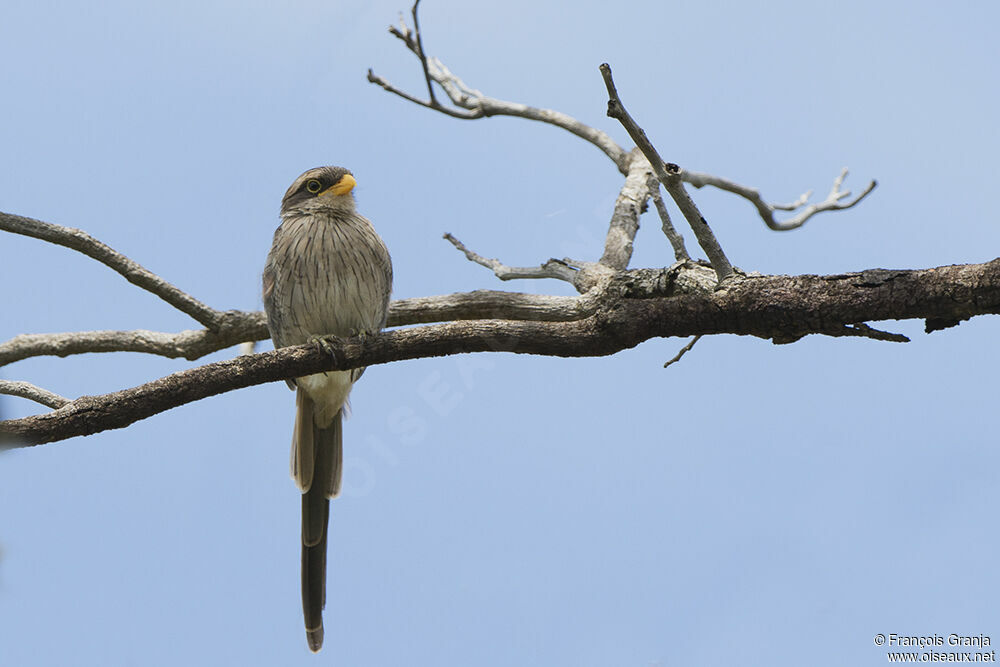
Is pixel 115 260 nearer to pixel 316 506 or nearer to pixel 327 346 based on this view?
pixel 316 506

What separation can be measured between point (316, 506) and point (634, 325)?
2.45 metres

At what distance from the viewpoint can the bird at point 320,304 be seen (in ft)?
15.8

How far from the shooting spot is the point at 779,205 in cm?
727

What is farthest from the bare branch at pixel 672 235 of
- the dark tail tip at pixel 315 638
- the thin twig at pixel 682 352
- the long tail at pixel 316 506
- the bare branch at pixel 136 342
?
the bare branch at pixel 136 342

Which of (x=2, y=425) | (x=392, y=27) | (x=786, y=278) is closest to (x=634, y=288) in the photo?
(x=786, y=278)

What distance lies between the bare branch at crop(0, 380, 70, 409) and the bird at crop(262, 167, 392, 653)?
1.20 meters

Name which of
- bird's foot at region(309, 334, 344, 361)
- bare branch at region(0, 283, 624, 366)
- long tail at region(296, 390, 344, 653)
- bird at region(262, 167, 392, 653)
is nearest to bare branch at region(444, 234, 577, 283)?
bare branch at region(0, 283, 624, 366)

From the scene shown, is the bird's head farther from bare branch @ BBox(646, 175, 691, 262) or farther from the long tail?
bare branch @ BBox(646, 175, 691, 262)

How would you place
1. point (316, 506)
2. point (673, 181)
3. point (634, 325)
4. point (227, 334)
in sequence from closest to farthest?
1. point (673, 181)
2. point (634, 325)
3. point (316, 506)
4. point (227, 334)

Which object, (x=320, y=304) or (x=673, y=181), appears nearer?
(x=673, y=181)

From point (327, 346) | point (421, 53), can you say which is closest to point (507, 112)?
point (421, 53)

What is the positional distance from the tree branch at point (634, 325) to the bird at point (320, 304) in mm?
1168

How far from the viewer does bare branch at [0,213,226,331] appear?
17.6 feet

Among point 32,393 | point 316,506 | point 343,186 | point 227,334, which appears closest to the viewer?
point 32,393
